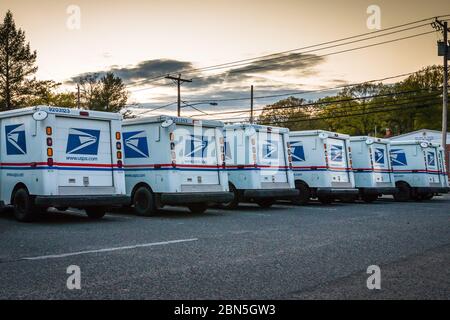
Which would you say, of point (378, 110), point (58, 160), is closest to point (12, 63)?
point (58, 160)

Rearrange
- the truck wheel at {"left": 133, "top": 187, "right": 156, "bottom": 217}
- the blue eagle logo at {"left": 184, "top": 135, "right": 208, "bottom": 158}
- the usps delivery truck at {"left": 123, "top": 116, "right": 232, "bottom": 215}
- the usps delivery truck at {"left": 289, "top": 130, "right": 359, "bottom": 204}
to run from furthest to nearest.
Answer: the usps delivery truck at {"left": 289, "top": 130, "right": 359, "bottom": 204}, the blue eagle logo at {"left": 184, "top": 135, "right": 208, "bottom": 158}, the truck wheel at {"left": 133, "top": 187, "right": 156, "bottom": 217}, the usps delivery truck at {"left": 123, "top": 116, "right": 232, "bottom": 215}

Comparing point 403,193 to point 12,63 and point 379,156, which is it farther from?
point 12,63

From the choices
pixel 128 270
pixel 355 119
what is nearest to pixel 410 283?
pixel 128 270

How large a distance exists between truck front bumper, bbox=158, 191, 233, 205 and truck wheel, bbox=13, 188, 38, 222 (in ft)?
10.5

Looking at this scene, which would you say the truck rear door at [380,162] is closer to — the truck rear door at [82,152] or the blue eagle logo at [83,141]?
the truck rear door at [82,152]

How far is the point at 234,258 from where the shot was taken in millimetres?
6906

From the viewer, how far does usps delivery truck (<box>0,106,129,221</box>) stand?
36.8ft

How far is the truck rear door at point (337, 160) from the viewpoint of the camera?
18.9 metres

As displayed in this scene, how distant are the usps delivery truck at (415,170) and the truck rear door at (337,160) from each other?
15.7 ft

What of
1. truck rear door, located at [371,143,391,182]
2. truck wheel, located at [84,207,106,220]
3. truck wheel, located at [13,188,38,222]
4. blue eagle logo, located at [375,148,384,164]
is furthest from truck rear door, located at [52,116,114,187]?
blue eagle logo, located at [375,148,384,164]

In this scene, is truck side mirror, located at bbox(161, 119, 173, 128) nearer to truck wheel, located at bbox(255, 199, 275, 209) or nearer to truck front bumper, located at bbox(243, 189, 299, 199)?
truck front bumper, located at bbox(243, 189, 299, 199)

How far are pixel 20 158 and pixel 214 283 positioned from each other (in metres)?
7.96

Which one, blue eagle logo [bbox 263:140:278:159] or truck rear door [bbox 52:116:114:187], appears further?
blue eagle logo [bbox 263:140:278:159]
